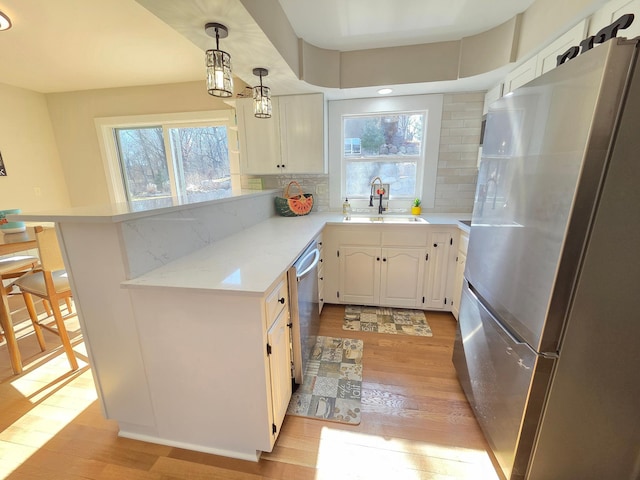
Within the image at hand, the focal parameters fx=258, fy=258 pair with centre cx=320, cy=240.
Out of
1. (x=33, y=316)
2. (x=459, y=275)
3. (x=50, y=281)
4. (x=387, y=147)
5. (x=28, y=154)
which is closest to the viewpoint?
(x=50, y=281)

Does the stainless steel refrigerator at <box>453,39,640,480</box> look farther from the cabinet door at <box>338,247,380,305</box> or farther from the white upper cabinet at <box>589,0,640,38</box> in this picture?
the cabinet door at <box>338,247,380,305</box>

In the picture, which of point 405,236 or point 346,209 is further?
point 346,209

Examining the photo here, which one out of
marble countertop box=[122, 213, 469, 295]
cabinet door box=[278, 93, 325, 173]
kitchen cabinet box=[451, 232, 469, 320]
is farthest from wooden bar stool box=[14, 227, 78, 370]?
kitchen cabinet box=[451, 232, 469, 320]

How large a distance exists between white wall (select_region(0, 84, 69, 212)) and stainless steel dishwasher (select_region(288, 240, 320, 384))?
3795 millimetres

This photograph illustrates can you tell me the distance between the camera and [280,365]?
1.33 meters

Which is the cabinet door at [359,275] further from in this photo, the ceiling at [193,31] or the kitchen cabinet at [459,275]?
the ceiling at [193,31]

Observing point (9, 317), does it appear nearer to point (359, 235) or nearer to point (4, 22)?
point (4, 22)

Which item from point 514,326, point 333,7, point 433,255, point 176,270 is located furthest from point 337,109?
point 514,326

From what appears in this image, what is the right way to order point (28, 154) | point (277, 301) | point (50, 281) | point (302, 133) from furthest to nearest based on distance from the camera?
point (28, 154) → point (302, 133) → point (50, 281) → point (277, 301)

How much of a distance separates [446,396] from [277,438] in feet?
3.46

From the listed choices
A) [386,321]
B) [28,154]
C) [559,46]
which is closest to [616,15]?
[559,46]

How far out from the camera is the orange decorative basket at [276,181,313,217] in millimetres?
2740

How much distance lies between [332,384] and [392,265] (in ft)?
4.08

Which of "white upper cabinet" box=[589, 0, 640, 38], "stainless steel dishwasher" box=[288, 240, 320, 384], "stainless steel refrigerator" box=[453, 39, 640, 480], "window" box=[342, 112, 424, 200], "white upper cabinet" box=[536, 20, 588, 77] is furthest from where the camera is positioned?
"window" box=[342, 112, 424, 200]
